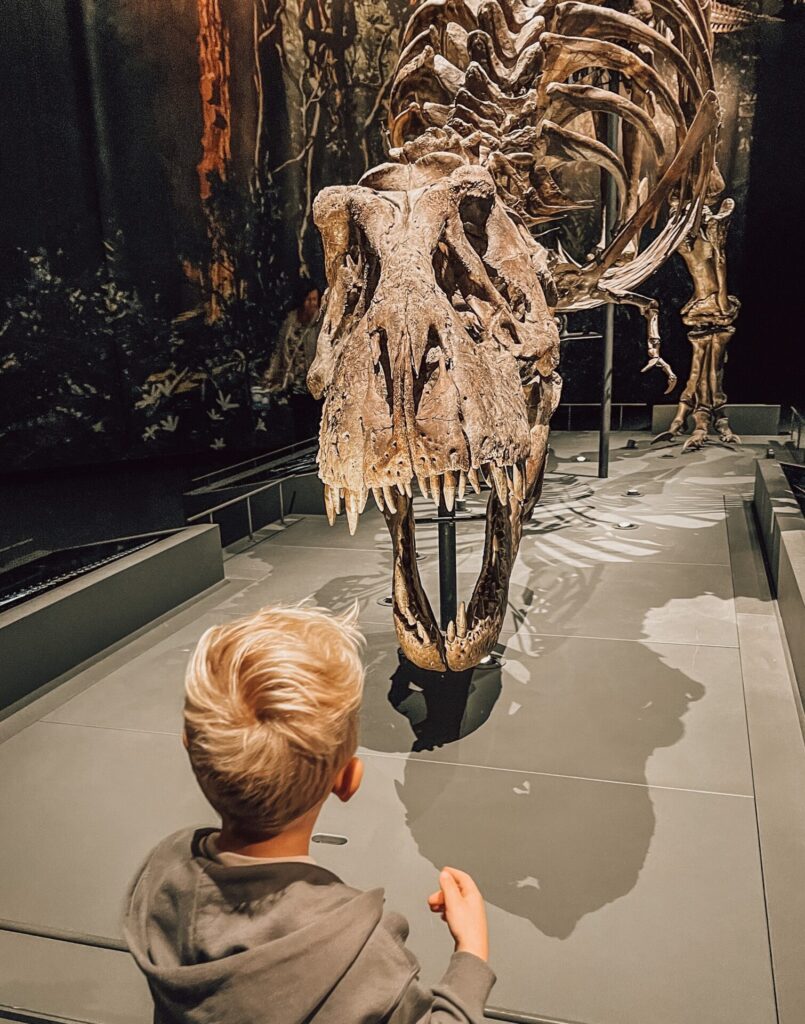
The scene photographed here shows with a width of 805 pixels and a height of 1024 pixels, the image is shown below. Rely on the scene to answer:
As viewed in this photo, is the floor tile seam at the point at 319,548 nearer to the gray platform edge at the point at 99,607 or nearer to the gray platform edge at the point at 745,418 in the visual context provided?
the gray platform edge at the point at 99,607

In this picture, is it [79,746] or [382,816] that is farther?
[79,746]

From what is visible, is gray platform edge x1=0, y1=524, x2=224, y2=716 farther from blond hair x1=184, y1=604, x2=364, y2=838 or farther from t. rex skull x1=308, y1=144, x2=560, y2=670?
blond hair x1=184, y1=604, x2=364, y2=838

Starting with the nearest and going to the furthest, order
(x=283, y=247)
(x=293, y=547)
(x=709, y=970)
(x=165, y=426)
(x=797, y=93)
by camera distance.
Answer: (x=709, y=970) → (x=293, y=547) → (x=165, y=426) → (x=283, y=247) → (x=797, y=93)

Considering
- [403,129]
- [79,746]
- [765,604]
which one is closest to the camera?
[79,746]

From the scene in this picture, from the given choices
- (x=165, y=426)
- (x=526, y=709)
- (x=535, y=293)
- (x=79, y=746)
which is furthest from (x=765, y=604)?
(x=165, y=426)

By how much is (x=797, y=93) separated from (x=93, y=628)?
12050mm

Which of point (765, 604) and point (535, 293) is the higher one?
point (535, 293)

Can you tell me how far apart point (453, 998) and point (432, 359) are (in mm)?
1688

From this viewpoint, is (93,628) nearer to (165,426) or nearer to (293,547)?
(293,547)

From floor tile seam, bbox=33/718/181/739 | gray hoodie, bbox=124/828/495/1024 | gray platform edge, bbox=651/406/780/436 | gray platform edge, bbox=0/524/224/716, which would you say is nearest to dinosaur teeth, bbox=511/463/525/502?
gray hoodie, bbox=124/828/495/1024

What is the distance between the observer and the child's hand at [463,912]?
1.38 metres

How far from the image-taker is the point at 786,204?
1123 cm

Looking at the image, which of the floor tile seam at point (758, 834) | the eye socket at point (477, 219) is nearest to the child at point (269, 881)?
the floor tile seam at point (758, 834)

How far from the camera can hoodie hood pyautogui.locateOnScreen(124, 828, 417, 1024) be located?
3.55 feet
